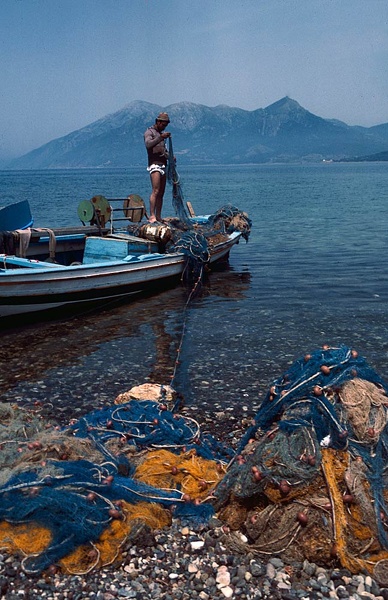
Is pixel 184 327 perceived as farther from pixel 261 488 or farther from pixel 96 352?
pixel 261 488

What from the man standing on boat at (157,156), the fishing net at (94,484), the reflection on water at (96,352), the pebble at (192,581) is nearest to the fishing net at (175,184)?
the man standing on boat at (157,156)

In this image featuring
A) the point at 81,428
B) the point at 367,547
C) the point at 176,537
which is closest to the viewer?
the point at 367,547

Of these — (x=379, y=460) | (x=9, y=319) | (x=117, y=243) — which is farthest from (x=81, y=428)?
(x=117, y=243)

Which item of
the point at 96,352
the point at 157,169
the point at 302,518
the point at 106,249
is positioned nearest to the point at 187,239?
the point at 157,169

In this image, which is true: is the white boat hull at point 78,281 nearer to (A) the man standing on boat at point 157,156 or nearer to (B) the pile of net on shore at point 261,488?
(A) the man standing on boat at point 157,156

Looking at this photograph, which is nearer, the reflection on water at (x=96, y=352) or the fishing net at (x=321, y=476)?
the fishing net at (x=321, y=476)

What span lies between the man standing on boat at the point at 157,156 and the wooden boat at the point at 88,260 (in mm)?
894

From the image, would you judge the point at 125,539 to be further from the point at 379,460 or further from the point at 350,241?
the point at 350,241

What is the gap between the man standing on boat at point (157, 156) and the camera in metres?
17.7

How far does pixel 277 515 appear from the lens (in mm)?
5422

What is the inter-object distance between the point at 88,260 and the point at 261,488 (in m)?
12.6

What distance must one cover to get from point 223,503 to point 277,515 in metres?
0.72

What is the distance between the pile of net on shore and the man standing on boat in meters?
12.9

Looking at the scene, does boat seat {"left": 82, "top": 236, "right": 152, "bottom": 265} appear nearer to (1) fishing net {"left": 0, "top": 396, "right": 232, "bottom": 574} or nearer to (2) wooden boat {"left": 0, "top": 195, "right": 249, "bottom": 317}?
(2) wooden boat {"left": 0, "top": 195, "right": 249, "bottom": 317}
